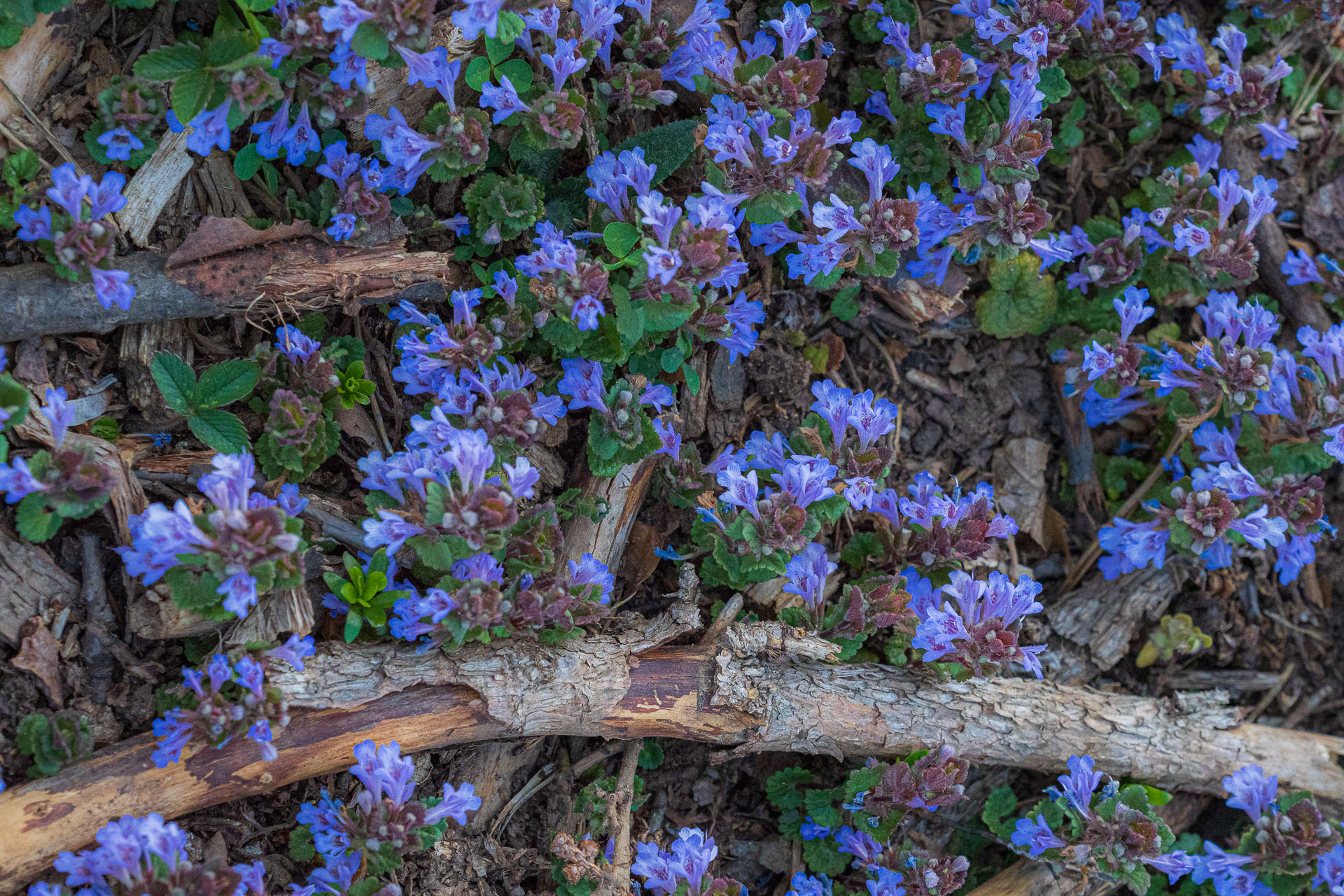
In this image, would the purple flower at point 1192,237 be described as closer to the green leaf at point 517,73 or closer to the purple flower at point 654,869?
the green leaf at point 517,73

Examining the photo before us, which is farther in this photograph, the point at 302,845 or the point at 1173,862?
the point at 1173,862

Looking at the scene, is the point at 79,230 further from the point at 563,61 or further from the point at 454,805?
the point at 454,805

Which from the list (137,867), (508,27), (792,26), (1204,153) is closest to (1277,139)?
(1204,153)

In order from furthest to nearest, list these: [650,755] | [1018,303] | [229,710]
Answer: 1. [1018,303]
2. [650,755]
3. [229,710]

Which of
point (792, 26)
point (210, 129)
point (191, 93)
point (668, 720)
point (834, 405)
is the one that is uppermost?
point (792, 26)

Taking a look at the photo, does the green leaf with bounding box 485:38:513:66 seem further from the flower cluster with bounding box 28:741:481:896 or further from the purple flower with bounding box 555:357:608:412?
the flower cluster with bounding box 28:741:481:896

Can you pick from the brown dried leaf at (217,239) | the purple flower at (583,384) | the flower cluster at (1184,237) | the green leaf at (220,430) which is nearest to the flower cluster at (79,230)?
the brown dried leaf at (217,239)

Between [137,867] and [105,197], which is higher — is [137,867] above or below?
below
